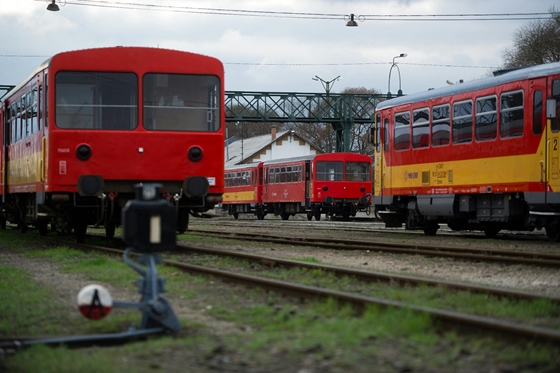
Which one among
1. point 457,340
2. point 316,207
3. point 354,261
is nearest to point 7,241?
point 354,261

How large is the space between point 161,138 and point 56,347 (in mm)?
8602

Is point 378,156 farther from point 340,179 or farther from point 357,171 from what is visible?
point 357,171

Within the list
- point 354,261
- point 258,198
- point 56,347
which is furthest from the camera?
point 258,198

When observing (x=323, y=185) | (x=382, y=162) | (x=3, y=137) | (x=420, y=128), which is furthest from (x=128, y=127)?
(x=323, y=185)

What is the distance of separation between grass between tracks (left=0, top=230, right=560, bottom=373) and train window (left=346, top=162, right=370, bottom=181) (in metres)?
31.6

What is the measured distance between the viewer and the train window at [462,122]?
18.3 metres

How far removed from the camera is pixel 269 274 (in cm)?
1048

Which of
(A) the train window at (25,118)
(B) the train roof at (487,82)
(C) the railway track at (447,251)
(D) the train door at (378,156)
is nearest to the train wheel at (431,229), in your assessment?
(D) the train door at (378,156)

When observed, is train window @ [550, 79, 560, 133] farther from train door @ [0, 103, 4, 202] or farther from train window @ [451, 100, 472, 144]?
train door @ [0, 103, 4, 202]

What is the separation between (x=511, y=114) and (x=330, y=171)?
22.4 meters

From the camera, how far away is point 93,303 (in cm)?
629

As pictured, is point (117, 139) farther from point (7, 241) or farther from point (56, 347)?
point (56, 347)

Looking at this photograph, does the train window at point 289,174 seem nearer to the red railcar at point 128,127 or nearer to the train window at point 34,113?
the train window at point 34,113

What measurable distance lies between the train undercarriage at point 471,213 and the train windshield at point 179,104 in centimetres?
655
